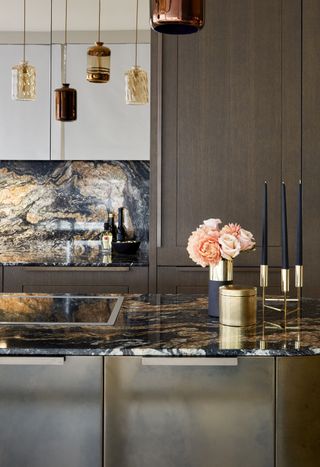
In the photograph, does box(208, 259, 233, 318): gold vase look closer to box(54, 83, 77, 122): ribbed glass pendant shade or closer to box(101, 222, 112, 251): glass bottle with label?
box(54, 83, 77, 122): ribbed glass pendant shade

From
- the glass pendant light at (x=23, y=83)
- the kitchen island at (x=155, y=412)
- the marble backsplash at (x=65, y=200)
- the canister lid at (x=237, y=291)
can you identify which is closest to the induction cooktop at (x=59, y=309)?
the kitchen island at (x=155, y=412)

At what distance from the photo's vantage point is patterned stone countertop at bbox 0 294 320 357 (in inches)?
70.3

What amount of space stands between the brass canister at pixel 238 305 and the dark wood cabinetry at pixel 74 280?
5.95 feet

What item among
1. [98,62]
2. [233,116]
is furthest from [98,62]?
[233,116]

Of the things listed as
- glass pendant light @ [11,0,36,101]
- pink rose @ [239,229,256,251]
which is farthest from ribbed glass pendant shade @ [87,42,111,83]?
pink rose @ [239,229,256,251]

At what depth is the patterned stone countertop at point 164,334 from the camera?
70.3 inches

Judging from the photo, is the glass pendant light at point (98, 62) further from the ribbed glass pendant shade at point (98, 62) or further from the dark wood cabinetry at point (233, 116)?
the dark wood cabinetry at point (233, 116)

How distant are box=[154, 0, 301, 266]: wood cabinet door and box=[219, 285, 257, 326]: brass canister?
1.68 metres

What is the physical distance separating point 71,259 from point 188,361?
2.40m

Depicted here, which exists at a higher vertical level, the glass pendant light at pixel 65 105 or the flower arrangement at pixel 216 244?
the glass pendant light at pixel 65 105

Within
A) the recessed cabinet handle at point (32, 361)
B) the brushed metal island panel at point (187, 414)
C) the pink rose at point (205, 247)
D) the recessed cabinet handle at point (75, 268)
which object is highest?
the pink rose at point (205, 247)

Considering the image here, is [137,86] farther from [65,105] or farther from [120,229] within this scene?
[120,229]

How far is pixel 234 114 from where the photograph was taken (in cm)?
373

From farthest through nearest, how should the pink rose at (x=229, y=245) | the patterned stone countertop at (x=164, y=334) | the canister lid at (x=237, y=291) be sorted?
the pink rose at (x=229, y=245)
the canister lid at (x=237, y=291)
the patterned stone countertop at (x=164, y=334)
